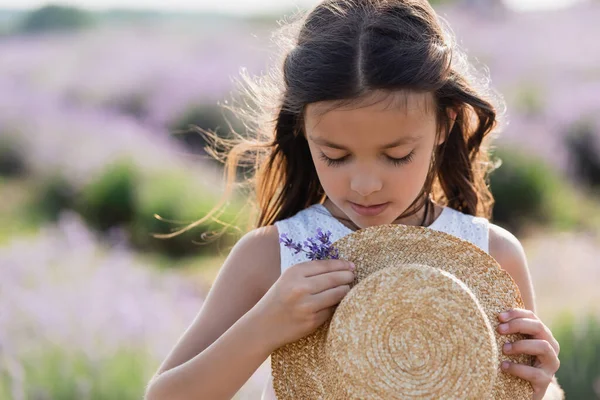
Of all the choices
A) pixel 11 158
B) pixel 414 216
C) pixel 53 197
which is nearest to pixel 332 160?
pixel 414 216

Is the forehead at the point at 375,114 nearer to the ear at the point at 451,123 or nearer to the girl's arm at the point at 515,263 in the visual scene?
the ear at the point at 451,123

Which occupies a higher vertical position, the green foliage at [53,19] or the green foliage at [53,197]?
the green foliage at [53,19]

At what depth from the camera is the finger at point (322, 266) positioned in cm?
188

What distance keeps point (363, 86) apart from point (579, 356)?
8.21ft

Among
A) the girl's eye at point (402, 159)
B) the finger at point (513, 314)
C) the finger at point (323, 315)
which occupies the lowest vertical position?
the finger at point (513, 314)

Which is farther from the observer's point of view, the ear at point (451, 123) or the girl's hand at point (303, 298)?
the ear at point (451, 123)

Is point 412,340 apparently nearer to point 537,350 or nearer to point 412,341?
point 412,341

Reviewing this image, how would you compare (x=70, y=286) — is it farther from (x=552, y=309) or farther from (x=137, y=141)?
(x=137, y=141)

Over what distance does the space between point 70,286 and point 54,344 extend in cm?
65

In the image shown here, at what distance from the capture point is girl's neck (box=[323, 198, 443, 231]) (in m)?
2.37

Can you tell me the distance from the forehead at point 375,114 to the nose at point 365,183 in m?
0.10

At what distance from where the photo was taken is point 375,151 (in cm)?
201

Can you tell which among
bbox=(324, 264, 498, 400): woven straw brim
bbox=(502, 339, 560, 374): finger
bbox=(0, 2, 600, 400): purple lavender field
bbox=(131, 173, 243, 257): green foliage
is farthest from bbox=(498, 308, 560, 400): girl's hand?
bbox=(131, 173, 243, 257): green foliage

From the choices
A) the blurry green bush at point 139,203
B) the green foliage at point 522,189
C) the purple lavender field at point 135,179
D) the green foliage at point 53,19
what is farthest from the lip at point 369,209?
the green foliage at point 53,19
